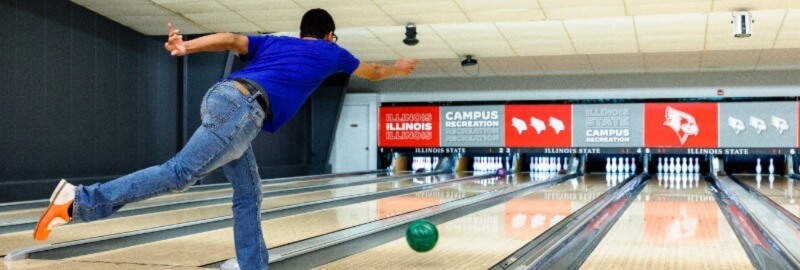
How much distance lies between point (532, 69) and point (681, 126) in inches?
81.4

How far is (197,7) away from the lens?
6.14 metres

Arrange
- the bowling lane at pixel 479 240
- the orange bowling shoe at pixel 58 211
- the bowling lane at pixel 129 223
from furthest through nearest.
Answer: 1. the bowling lane at pixel 129 223
2. the bowling lane at pixel 479 240
3. the orange bowling shoe at pixel 58 211

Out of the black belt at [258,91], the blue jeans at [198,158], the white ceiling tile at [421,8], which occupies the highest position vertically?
the white ceiling tile at [421,8]

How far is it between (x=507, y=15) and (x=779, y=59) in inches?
174

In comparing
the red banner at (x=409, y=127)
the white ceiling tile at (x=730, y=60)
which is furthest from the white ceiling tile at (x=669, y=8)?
the red banner at (x=409, y=127)

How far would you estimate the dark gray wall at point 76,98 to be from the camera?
5609 mm

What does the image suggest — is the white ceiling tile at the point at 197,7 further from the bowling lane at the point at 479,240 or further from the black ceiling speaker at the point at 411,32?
the bowling lane at the point at 479,240

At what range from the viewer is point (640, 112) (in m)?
10.1

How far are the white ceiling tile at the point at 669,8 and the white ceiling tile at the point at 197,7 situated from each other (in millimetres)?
3200

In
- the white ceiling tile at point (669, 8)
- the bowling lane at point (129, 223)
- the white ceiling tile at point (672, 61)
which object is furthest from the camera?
the white ceiling tile at point (672, 61)

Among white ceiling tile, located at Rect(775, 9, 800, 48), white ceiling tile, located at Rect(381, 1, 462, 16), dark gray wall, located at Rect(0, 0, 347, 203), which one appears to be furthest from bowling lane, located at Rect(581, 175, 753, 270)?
dark gray wall, located at Rect(0, 0, 347, 203)

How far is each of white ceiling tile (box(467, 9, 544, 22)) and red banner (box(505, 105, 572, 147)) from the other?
413cm

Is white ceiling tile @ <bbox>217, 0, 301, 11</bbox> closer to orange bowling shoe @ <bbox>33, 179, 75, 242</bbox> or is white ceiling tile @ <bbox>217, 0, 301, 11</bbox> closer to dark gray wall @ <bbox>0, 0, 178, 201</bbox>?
dark gray wall @ <bbox>0, 0, 178, 201</bbox>

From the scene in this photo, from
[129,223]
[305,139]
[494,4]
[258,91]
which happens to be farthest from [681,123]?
[258,91]
